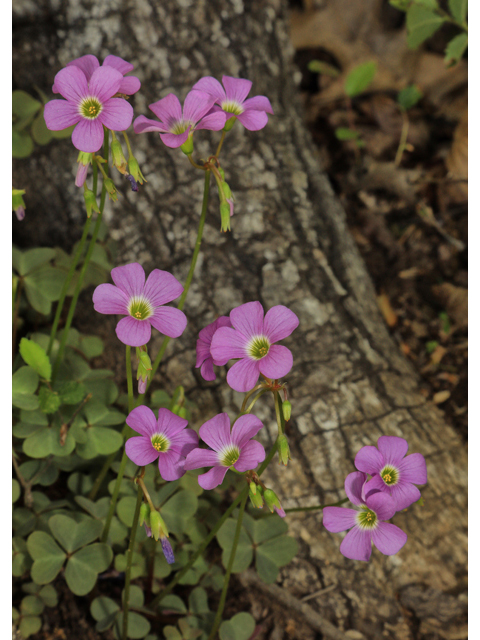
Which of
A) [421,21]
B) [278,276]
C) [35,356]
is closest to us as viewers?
[35,356]

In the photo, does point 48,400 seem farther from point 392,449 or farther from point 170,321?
point 392,449

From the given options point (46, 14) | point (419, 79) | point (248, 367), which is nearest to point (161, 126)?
point (248, 367)

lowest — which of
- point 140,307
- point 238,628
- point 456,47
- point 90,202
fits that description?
point 238,628

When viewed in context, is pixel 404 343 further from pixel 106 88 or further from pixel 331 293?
pixel 106 88

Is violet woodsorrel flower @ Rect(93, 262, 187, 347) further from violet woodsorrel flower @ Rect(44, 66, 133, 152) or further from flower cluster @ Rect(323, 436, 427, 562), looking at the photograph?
flower cluster @ Rect(323, 436, 427, 562)

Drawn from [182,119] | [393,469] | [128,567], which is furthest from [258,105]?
[128,567]

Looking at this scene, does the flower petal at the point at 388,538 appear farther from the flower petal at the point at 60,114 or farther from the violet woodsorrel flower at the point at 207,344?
the flower petal at the point at 60,114

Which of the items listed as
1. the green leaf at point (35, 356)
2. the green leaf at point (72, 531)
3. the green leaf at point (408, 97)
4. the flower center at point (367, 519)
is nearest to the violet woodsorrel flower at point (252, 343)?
the flower center at point (367, 519)
